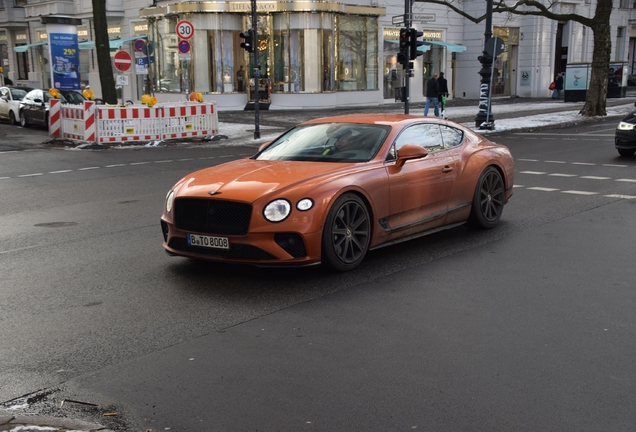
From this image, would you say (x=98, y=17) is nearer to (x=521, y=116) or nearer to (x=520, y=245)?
(x=521, y=116)

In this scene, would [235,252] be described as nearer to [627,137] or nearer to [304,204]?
[304,204]

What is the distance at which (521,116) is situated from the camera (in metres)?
31.4

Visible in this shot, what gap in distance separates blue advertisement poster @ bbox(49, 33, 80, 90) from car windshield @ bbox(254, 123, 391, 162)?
2513 centimetres

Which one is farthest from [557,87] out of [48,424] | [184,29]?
[48,424]

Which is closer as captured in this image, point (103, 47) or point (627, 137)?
point (627, 137)

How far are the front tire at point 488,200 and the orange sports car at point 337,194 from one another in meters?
0.01

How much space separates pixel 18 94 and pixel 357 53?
1605 centimetres

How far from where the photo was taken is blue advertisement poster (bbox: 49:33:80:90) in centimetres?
3086

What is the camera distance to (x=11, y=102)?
29984 millimetres

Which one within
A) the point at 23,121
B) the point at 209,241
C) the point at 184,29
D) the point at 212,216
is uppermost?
the point at 184,29

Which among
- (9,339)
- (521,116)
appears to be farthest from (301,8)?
(9,339)

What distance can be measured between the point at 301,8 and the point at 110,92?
37.8ft

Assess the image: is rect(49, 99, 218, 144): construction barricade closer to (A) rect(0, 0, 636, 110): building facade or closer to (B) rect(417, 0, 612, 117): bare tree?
(A) rect(0, 0, 636, 110): building facade

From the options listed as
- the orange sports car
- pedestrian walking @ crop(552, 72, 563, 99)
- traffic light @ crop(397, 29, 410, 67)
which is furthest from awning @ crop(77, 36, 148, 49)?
the orange sports car
